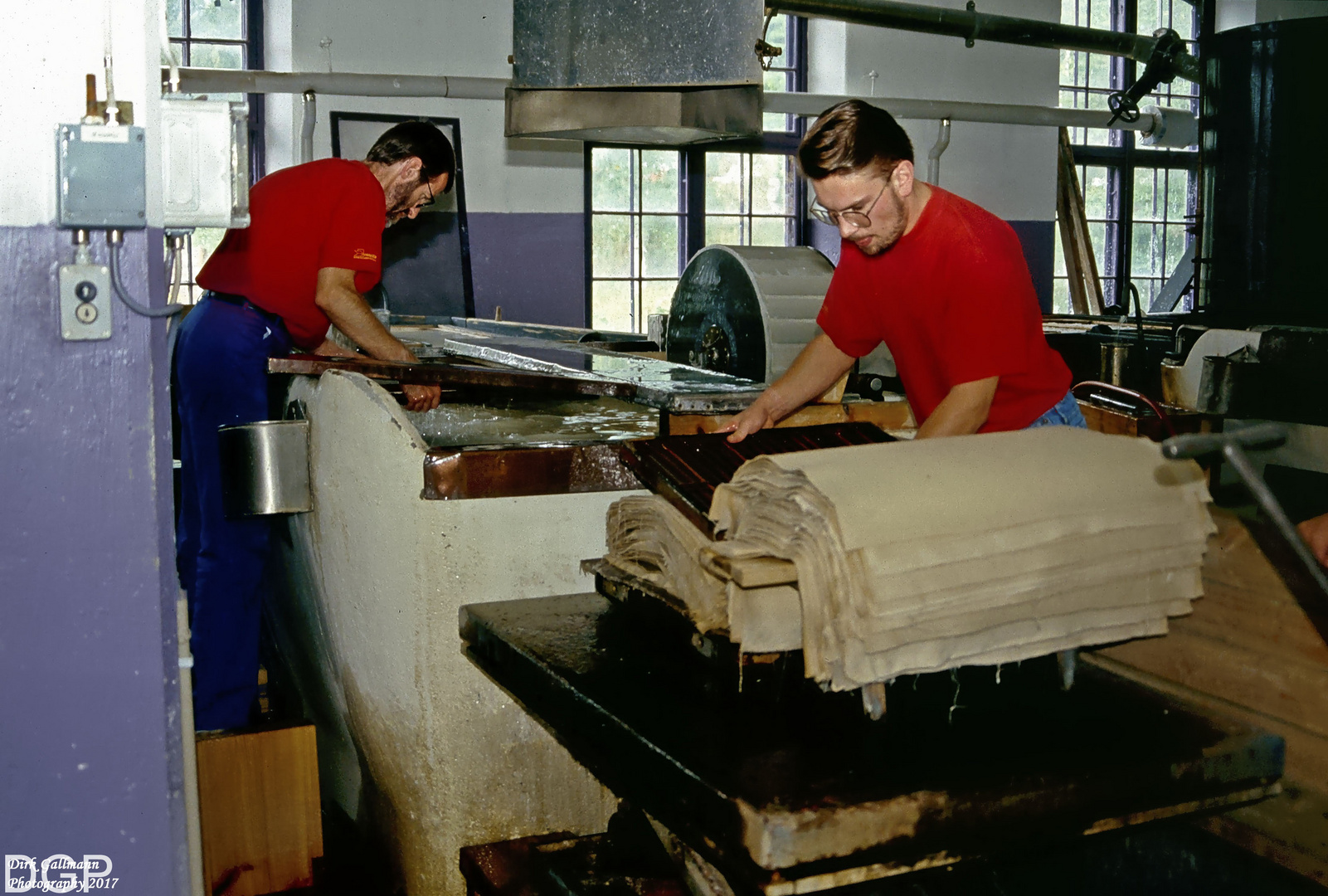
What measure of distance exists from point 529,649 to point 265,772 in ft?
3.37

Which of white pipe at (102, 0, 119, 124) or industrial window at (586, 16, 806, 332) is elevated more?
industrial window at (586, 16, 806, 332)

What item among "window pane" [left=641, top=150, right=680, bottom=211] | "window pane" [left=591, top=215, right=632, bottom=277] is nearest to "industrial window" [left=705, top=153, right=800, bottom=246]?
"window pane" [left=641, top=150, right=680, bottom=211]

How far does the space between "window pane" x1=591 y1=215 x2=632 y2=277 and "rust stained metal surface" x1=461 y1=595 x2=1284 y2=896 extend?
609cm

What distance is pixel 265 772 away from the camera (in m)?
2.28

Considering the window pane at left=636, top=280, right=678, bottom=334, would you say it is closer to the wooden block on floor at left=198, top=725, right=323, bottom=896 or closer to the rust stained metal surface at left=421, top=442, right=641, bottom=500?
the wooden block on floor at left=198, top=725, right=323, bottom=896

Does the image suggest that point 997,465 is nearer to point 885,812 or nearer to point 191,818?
point 885,812

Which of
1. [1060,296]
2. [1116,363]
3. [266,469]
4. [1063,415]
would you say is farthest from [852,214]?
[1060,296]

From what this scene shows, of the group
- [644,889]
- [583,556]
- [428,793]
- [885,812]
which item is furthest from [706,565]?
[428,793]

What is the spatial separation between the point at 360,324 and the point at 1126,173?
7667 mm

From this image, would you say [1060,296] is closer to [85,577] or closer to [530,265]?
[530,265]

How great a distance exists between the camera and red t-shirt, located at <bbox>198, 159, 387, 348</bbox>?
114 inches

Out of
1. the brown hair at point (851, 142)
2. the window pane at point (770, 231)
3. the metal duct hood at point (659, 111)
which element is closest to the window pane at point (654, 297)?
the window pane at point (770, 231)

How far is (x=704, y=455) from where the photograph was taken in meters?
1.57

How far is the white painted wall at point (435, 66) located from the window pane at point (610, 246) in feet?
1.32
